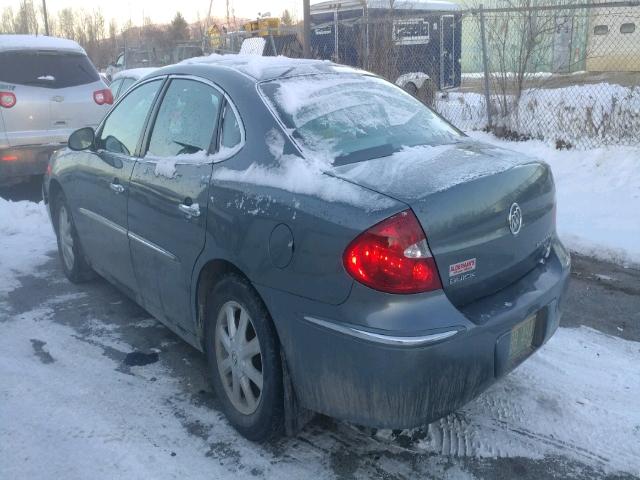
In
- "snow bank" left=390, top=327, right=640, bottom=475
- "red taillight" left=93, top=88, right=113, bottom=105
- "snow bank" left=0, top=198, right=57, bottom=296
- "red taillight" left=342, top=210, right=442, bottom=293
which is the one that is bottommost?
"snow bank" left=390, top=327, right=640, bottom=475

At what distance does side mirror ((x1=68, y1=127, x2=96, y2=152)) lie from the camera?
4.56 metres

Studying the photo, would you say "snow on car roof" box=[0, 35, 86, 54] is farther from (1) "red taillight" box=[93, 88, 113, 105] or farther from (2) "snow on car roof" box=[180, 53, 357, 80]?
(2) "snow on car roof" box=[180, 53, 357, 80]

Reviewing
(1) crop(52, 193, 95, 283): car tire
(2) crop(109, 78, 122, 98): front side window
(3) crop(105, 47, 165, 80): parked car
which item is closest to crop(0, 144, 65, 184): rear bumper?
(2) crop(109, 78, 122, 98): front side window

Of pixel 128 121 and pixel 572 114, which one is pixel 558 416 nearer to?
→ pixel 128 121

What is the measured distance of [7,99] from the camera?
834 cm

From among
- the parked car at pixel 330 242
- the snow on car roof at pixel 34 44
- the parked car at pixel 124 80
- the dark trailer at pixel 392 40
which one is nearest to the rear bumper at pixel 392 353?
the parked car at pixel 330 242

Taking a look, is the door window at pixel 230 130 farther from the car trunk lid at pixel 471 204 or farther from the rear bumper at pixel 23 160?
the rear bumper at pixel 23 160

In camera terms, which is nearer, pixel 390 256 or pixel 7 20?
pixel 390 256

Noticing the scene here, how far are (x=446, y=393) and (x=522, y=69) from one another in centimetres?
853

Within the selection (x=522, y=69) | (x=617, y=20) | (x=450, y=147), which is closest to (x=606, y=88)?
(x=522, y=69)

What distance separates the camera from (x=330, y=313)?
8.39ft

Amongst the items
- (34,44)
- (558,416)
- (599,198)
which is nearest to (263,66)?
(558,416)

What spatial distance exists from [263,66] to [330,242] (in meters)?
1.50

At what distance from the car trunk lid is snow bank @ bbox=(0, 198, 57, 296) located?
381 centimetres
